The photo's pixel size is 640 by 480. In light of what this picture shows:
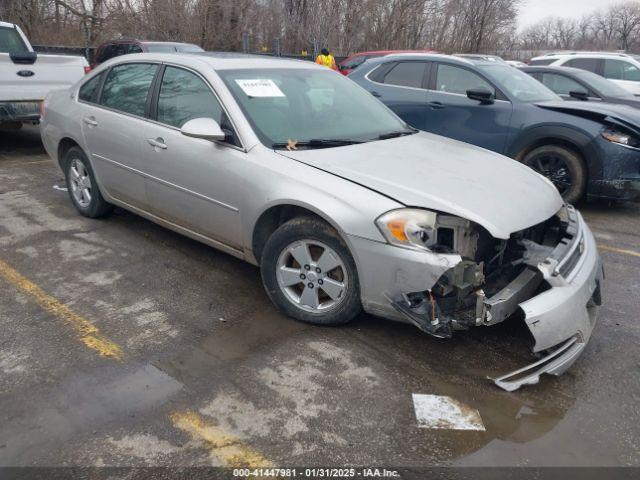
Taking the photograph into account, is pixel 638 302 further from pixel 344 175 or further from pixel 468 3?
pixel 468 3

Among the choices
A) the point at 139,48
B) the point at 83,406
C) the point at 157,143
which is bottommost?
the point at 83,406

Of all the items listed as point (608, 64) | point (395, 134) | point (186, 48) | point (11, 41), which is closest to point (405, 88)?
point (395, 134)

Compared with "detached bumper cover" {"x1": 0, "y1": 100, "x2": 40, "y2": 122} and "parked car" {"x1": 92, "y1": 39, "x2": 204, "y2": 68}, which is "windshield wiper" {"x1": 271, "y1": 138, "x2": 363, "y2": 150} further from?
"parked car" {"x1": 92, "y1": 39, "x2": 204, "y2": 68}

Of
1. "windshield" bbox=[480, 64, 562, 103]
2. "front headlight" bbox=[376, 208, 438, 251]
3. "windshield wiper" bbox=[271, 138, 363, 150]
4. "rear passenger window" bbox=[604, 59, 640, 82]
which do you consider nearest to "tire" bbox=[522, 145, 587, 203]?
"windshield" bbox=[480, 64, 562, 103]

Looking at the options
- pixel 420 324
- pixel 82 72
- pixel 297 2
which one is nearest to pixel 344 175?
pixel 420 324

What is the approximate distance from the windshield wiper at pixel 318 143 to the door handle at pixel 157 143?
3.29ft

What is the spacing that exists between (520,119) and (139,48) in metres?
8.62

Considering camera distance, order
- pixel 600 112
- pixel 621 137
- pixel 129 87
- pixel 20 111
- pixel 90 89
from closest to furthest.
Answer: pixel 129 87 < pixel 90 89 < pixel 621 137 < pixel 600 112 < pixel 20 111

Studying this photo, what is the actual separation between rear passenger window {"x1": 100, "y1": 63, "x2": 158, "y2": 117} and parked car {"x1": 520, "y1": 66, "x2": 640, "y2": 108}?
6256 mm

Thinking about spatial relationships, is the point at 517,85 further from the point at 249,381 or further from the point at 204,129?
the point at 249,381

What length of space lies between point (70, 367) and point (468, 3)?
116ft

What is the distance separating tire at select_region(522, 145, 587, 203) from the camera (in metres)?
6.18

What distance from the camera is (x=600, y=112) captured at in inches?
243

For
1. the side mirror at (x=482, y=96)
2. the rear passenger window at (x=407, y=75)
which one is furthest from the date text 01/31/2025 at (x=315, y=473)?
the rear passenger window at (x=407, y=75)
